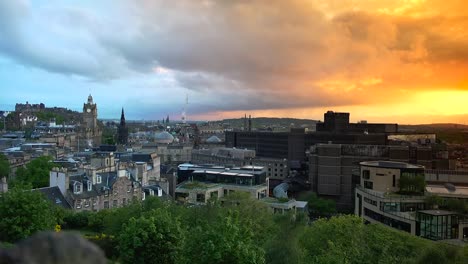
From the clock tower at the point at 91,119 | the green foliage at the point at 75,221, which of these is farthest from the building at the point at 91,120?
the green foliage at the point at 75,221

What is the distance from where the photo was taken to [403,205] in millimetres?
51500

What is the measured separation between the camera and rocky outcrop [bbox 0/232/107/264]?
5.01 metres

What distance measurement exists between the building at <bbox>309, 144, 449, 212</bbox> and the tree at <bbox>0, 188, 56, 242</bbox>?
62017 millimetres

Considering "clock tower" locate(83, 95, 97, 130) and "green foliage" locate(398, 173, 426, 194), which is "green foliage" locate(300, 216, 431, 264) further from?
"clock tower" locate(83, 95, 97, 130)

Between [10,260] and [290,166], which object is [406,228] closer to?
[10,260]

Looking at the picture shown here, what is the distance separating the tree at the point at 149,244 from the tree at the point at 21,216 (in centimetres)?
816

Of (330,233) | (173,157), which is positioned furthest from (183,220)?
(173,157)

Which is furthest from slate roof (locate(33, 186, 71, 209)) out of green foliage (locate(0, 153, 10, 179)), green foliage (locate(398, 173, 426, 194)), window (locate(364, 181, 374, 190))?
green foliage (locate(398, 173, 426, 194))

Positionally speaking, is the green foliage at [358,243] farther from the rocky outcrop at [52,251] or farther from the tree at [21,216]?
the rocky outcrop at [52,251]

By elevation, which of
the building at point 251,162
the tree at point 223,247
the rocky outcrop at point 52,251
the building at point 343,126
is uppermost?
the building at point 343,126

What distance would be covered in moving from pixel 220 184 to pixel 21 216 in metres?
39.5

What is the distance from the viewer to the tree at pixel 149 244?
1029 inches

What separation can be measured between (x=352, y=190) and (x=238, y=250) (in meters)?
63.8

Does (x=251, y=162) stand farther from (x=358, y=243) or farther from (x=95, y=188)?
(x=358, y=243)
